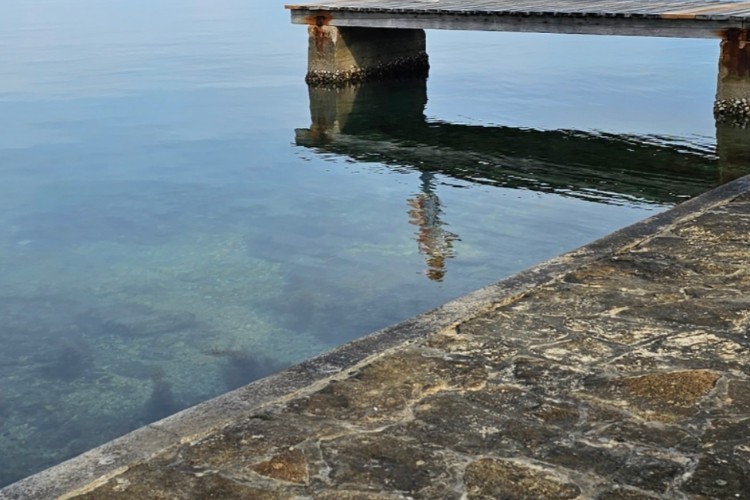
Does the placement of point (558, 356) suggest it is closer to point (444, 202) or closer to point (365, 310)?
point (365, 310)

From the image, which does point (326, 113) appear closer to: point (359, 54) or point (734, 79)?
point (359, 54)

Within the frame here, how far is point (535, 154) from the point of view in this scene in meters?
15.0

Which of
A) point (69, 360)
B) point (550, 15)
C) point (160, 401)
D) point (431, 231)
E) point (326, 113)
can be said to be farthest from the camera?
point (326, 113)

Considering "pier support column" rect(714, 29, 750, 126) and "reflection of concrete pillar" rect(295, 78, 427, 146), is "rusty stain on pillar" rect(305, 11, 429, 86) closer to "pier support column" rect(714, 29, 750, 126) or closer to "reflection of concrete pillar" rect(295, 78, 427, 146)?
"reflection of concrete pillar" rect(295, 78, 427, 146)

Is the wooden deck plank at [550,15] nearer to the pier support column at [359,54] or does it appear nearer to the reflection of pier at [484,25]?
the reflection of pier at [484,25]

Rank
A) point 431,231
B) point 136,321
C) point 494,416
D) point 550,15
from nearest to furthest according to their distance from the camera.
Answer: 1. point 494,416
2. point 136,321
3. point 431,231
4. point 550,15

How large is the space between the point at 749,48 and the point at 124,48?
17.7 m

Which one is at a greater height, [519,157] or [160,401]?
[519,157]

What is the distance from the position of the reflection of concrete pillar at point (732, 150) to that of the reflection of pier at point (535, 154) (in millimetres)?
13

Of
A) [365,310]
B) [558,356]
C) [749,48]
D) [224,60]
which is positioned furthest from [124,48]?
[558,356]

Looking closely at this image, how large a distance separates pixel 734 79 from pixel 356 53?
766 cm

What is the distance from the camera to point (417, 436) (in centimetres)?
432

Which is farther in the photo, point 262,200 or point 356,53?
point 356,53

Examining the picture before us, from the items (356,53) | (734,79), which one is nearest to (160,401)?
(734,79)
